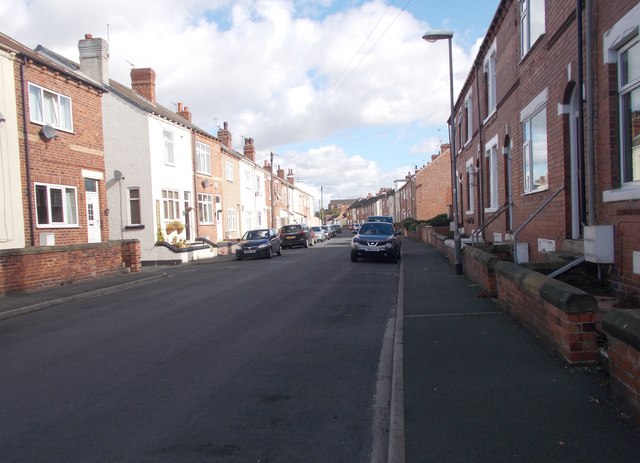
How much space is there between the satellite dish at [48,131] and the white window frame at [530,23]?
1361 centimetres

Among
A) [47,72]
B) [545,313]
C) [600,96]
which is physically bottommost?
[545,313]

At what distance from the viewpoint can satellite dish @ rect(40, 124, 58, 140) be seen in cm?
1589

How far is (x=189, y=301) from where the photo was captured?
1120 centimetres

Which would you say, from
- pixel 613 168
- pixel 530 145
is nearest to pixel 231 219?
Answer: pixel 530 145

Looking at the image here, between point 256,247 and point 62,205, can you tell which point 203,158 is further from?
point 62,205

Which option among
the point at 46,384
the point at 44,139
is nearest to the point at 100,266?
the point at 44,139

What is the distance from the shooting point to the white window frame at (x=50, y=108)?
52.2 feet

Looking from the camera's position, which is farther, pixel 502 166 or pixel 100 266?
pixel 100 266

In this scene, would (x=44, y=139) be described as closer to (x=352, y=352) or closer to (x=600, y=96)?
(x=352, y=352)

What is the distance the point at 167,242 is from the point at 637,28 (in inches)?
806

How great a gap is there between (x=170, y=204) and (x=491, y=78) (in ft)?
51.9

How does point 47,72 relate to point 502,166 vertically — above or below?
above

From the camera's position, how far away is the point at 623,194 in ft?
22.0

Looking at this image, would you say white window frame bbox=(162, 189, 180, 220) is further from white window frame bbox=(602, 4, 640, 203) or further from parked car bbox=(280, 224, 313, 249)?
white window frame bbox=(602, 4, 640, 203)
